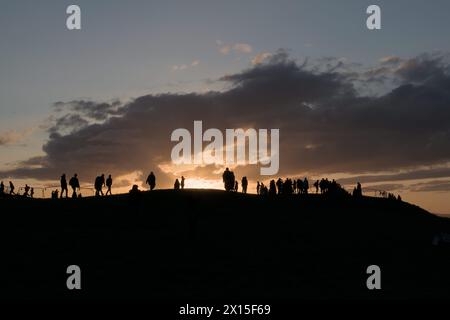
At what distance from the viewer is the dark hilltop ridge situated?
25266 millimetres

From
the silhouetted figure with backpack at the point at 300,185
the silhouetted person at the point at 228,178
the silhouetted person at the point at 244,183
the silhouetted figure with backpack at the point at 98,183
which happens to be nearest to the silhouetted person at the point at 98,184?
the silhouetted figure with backpack at the point at 98,183

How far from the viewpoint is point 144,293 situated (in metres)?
24.0

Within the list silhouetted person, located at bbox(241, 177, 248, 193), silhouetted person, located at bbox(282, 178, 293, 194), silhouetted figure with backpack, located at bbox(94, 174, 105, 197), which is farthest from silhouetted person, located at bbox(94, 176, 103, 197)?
silhouetted person, located at bbox(282, 178, 293, 194)

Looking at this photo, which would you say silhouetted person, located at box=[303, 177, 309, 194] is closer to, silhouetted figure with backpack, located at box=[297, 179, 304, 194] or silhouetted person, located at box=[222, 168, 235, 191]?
silhouetted figure with backpack, located at box=[297, 179, 304, 194]

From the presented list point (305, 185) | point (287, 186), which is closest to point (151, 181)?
point (287, 186)

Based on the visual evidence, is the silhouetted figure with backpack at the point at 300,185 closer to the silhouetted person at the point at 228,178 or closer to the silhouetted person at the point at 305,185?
the silhouetted person at the point at 305,185

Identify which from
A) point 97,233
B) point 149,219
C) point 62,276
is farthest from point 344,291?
point 149,219

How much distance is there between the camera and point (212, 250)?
32219 mm

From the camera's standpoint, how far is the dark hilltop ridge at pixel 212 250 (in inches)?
995

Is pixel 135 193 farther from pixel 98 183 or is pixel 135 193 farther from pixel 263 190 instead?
pixel 263 190

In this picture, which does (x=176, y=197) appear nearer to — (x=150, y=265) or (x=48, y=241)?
(x=48, y=241)

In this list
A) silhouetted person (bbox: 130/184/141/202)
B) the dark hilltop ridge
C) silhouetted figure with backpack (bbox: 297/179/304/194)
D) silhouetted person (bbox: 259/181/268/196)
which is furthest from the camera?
silhouetted person (bbox: 259/181/268/196)

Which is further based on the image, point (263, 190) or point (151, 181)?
point (263, 190)
